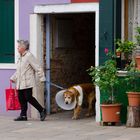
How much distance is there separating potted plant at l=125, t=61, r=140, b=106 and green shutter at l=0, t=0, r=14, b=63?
3269 millimetres

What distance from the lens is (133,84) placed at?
12.0 meters

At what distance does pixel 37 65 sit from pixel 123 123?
2325mm

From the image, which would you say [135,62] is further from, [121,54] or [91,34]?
[91,34]

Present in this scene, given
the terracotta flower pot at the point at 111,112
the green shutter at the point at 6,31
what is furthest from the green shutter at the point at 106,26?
the green shutter at the point at 6,31

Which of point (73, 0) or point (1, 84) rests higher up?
point (73, 0)

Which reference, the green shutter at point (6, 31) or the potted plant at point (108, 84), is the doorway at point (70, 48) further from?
the potted plant at point (108, 84)

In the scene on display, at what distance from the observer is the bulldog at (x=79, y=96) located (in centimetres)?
1330

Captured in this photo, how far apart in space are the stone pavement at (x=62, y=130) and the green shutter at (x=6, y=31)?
5.09 ft

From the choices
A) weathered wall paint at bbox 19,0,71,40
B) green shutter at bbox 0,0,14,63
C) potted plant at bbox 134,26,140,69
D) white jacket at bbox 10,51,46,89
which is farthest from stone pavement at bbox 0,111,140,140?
weathered wall paint at bbox 19,0,71,40

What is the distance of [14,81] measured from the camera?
13.2m

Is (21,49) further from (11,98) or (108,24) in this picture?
(108,24)

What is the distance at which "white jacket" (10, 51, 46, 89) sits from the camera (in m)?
13.0

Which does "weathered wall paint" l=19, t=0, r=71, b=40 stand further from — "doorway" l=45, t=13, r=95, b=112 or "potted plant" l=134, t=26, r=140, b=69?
"potted plant" l=134, t=26, r=140, b=69

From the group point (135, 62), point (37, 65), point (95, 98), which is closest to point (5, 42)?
point (37, 65)
